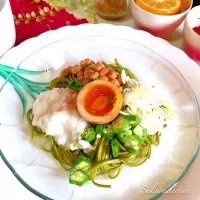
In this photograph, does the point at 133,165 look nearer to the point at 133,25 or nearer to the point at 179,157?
the point at 179,157

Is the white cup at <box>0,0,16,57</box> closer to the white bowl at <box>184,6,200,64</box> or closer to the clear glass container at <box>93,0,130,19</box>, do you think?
the clear glass container at <box>93,0,130,19</box>

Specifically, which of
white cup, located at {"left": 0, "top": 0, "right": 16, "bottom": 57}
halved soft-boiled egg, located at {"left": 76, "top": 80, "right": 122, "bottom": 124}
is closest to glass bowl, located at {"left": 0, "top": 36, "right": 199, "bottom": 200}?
white cup, located at {"left": 0, "top": 0, "right": 16, "bottom": 57}

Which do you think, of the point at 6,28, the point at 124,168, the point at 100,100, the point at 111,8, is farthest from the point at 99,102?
the point at 111,8

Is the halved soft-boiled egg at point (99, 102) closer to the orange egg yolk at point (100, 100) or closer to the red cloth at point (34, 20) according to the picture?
the orange egg yolk at point (100, 100)

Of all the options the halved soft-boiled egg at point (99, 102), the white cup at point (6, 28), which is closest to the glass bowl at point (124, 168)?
the white cup at point (6, 28)

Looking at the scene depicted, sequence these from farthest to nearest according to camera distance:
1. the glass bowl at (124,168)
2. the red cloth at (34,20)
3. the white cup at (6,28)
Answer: the red cloth at (34,20) → the white cup at (6,28) → the glass bowl at (124,168)

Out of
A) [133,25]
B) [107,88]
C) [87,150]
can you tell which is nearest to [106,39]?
[133,25]

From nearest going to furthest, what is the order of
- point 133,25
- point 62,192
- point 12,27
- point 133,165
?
point 62,192, point 133,165, point 12,27, point 133,25
